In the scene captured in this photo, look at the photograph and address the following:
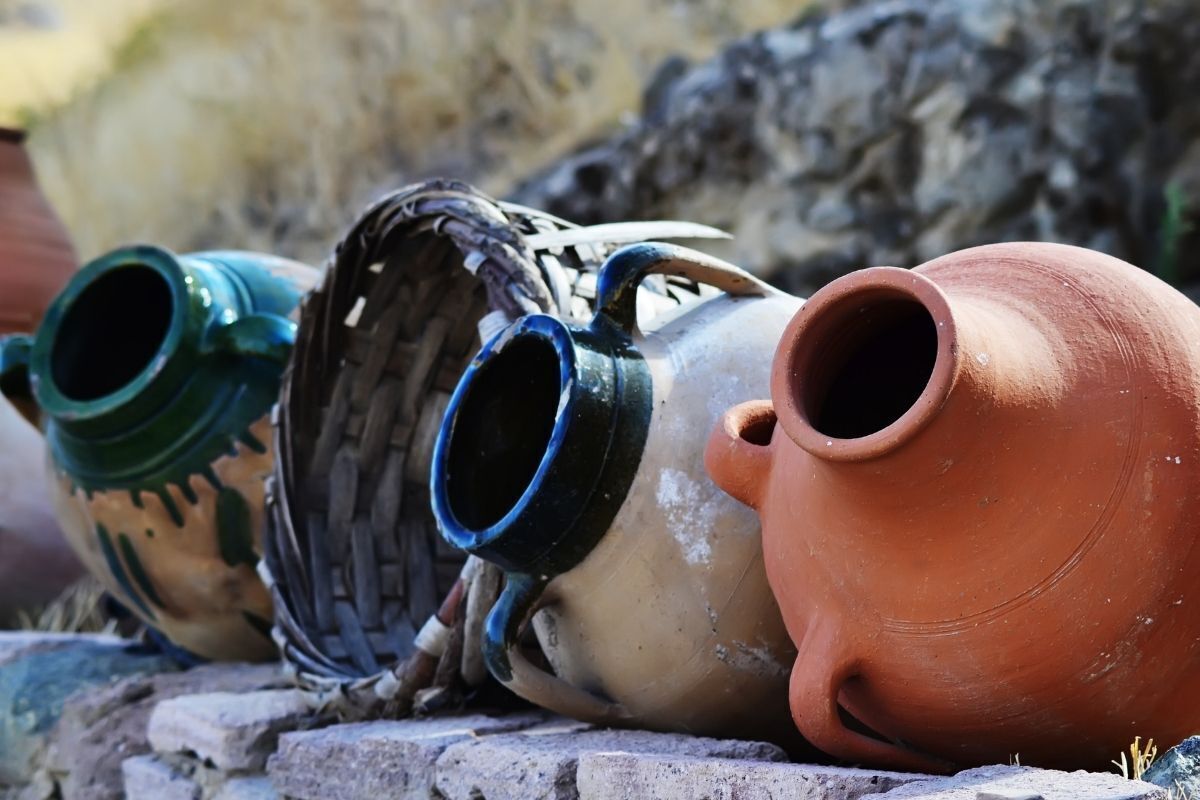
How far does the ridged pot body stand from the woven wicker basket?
0.31 meters

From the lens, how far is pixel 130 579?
275 centimetres

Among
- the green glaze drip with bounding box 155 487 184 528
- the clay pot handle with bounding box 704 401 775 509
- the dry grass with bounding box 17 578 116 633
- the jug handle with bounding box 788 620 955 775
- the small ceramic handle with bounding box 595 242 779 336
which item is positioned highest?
the small ceramic handle with bounding box 595 242 779 336

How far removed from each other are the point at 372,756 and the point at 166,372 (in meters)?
1.03

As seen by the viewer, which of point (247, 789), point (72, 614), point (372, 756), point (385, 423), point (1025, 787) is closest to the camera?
point (1025, 787)

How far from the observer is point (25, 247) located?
4465 millimetres

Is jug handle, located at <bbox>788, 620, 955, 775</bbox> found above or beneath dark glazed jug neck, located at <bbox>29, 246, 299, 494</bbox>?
beneath

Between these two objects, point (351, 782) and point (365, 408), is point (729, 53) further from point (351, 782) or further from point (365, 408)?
point (351, 782)

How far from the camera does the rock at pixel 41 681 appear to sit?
279 cm

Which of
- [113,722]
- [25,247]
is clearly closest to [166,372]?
[113,722]

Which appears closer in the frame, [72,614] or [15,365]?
[15,365]

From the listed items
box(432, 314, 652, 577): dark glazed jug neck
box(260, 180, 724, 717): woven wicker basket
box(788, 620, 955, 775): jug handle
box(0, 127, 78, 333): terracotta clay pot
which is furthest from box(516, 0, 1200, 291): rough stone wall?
box(788, 620, 955, 775): jug handle

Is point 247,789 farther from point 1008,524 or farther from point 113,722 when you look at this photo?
point 1008,524

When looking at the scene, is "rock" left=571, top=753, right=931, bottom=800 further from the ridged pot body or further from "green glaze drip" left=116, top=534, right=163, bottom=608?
"green glaze drip" left=116, top=534, right=163, bottom=608

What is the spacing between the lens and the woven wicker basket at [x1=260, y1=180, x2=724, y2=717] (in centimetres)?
207
